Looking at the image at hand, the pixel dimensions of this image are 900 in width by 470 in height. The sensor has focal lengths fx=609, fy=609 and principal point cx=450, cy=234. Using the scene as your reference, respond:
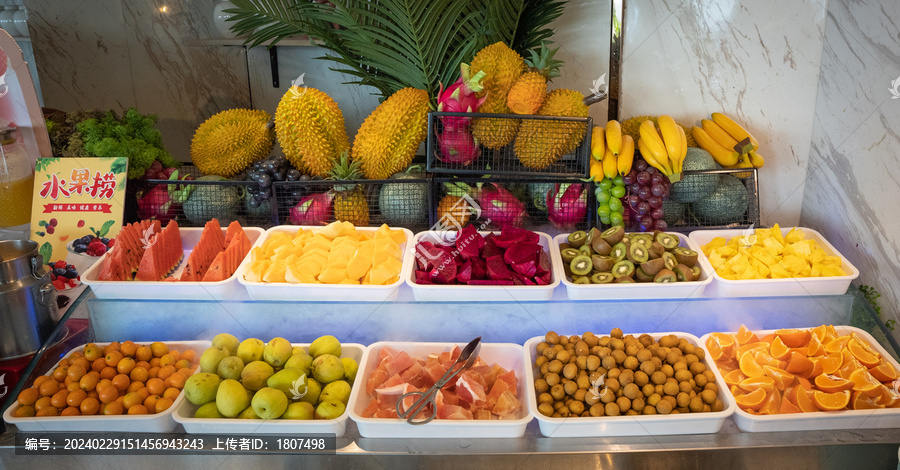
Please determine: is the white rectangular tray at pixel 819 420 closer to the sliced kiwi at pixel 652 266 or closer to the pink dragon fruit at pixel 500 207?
the sliced kiwi at pixel 652 266

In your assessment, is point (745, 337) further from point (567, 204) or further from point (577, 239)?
point (567, 204)

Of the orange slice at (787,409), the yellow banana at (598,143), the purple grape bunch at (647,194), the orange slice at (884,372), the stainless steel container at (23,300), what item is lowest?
the orange slice at (787,409)

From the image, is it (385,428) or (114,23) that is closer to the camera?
(385,428)

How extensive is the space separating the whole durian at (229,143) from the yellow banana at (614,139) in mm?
1476

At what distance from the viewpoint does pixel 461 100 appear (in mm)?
2412

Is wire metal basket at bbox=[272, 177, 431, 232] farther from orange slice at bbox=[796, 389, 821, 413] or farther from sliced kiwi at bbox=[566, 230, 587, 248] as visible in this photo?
orange slice at bbox=[796, 389, 821, 413]

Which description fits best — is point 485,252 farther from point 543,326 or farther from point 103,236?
point 103,236

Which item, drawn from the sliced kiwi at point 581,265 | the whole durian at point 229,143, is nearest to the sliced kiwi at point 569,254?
the sliced kiwi at point 581,265

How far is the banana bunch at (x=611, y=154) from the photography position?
Result: 93.4 inches

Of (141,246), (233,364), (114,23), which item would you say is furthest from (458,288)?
(114,23)

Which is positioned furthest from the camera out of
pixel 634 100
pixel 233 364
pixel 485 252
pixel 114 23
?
pixel 114 23

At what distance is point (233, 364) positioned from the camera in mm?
1777

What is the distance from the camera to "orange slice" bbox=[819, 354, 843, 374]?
5.96ft

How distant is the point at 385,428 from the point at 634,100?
1.96m
